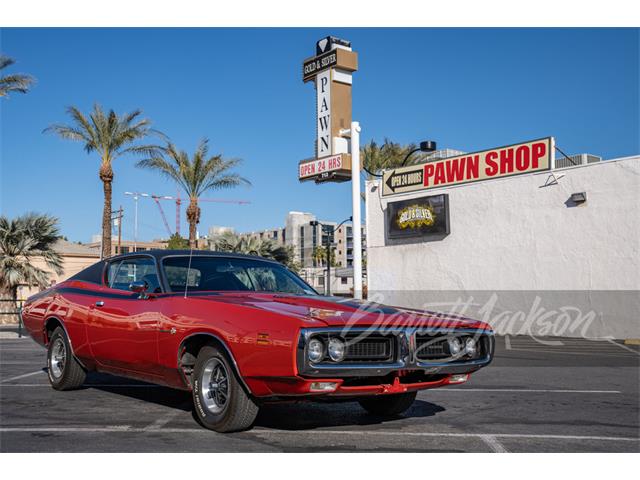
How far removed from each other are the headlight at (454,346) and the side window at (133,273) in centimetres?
266

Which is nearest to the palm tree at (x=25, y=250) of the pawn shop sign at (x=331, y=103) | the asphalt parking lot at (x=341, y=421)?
the pawn shop sign at (x=331, y=103)

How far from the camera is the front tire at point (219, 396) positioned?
5.50 metres

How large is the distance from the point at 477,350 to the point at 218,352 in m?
2.19

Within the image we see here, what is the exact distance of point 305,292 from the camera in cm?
711

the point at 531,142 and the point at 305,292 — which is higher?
the point at 531,142

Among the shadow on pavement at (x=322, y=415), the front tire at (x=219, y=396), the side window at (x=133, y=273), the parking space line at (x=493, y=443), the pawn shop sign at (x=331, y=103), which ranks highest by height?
the pawn shop sign at (x=331, y=103)

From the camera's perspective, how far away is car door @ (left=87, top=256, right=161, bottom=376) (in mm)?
6461

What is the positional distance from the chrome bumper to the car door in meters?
1.82

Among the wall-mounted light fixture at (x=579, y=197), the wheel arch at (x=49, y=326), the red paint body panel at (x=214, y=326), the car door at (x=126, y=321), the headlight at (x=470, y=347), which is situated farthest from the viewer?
the wall-mounted light fixture at (x=579, y=197)

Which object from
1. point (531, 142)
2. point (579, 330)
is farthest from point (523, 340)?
point (531, 142)

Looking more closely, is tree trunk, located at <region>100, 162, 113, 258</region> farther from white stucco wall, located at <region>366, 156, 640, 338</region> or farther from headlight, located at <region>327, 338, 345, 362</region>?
headlight, located at <region>327, 338, 345, 362</region>

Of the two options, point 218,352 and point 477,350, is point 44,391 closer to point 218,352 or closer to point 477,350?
point 218,352

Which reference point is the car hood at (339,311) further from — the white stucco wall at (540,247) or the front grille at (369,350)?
the white stucco wall at (540,247)

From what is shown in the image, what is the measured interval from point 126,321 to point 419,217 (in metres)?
19.7
